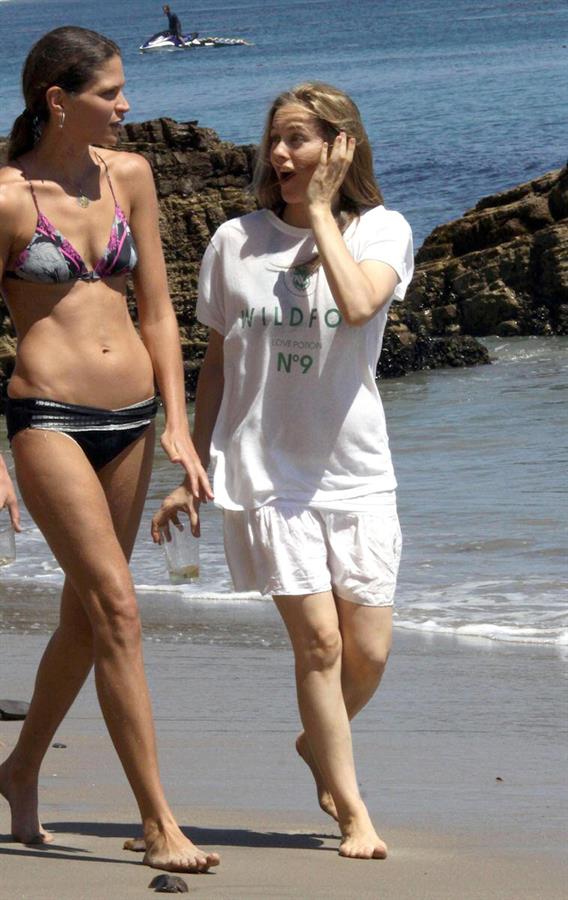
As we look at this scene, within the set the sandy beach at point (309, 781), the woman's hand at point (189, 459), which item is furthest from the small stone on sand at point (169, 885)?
the woman's hand at point (189, 459)

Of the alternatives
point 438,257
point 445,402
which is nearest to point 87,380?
point 445,402

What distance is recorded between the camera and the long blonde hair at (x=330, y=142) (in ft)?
12.8

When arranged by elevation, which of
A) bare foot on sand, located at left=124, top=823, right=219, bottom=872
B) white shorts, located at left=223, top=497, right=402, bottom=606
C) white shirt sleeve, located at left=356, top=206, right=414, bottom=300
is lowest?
bare foot on sand, located at left=124, top=823, right=219, bottom=872

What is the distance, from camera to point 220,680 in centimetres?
604

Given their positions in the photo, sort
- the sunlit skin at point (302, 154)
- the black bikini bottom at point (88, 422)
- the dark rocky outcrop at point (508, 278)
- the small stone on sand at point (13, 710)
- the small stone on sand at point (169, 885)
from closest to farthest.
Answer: the small stone on sand at point (169, 885) → the black bikini bottom at point (88, 422) → the sunlit skin at point (302, 154) → the small stone on sand at point (13, 710) → the dark rocky outcrop at point (508, 278)

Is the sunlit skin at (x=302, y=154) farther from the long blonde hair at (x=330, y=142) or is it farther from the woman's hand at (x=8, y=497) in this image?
the woman's hand at (x=8, y=497)

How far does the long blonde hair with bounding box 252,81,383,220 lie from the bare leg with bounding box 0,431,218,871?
0.86 m

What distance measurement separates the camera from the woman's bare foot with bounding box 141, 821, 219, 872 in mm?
3512

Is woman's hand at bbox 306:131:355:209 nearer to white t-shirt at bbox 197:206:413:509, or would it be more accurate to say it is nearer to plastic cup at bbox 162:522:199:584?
white t-shirt at bbox 197:206:413:509

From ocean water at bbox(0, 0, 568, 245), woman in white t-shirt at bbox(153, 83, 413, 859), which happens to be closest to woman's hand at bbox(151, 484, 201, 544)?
woman in white t-shirt at bbox(153, 83, 413, 859)

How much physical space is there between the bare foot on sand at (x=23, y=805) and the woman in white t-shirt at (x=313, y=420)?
671mm

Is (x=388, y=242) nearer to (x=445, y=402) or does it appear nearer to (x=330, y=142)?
(x=330, y=142)

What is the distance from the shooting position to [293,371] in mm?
3846

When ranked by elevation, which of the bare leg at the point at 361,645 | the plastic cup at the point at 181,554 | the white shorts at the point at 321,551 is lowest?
the bare leg at the point at 361,645
